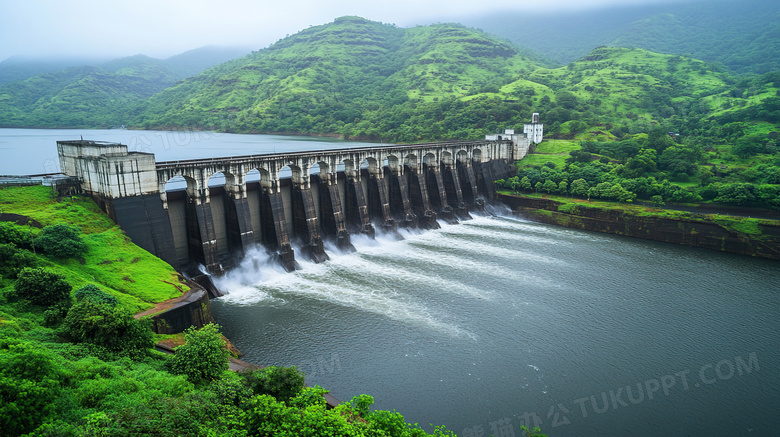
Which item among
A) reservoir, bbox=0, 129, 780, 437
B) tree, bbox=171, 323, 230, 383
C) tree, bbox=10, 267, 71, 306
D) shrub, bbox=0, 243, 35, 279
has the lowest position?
reservoir, bbox=0, 129, 780, 437

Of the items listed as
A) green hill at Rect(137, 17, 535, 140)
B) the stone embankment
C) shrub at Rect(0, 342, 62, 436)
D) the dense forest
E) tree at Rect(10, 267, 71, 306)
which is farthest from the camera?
green hill at Rect(137, 17, 535, 140)

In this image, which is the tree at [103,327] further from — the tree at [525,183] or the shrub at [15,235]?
the tree at [525,183]

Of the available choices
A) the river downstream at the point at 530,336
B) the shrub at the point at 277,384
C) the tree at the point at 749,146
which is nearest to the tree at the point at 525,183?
the river downstream at the point at 530,336

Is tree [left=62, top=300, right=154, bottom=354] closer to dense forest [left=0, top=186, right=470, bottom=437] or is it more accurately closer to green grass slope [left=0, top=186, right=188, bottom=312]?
dense forest [left=0, top=186, right=470, bottom=437]

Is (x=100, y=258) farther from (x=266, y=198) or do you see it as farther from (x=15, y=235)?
(x=266, y=198)

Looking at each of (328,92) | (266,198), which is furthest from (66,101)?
(266,198)

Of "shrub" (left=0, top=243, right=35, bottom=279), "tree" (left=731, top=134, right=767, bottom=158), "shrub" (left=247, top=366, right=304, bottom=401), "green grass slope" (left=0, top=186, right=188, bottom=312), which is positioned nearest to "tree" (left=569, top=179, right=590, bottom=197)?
"tree" (left=731, top=134, right=767, bottom=158)

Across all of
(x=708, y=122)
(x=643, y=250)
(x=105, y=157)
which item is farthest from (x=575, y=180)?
(x=105, y=157)
